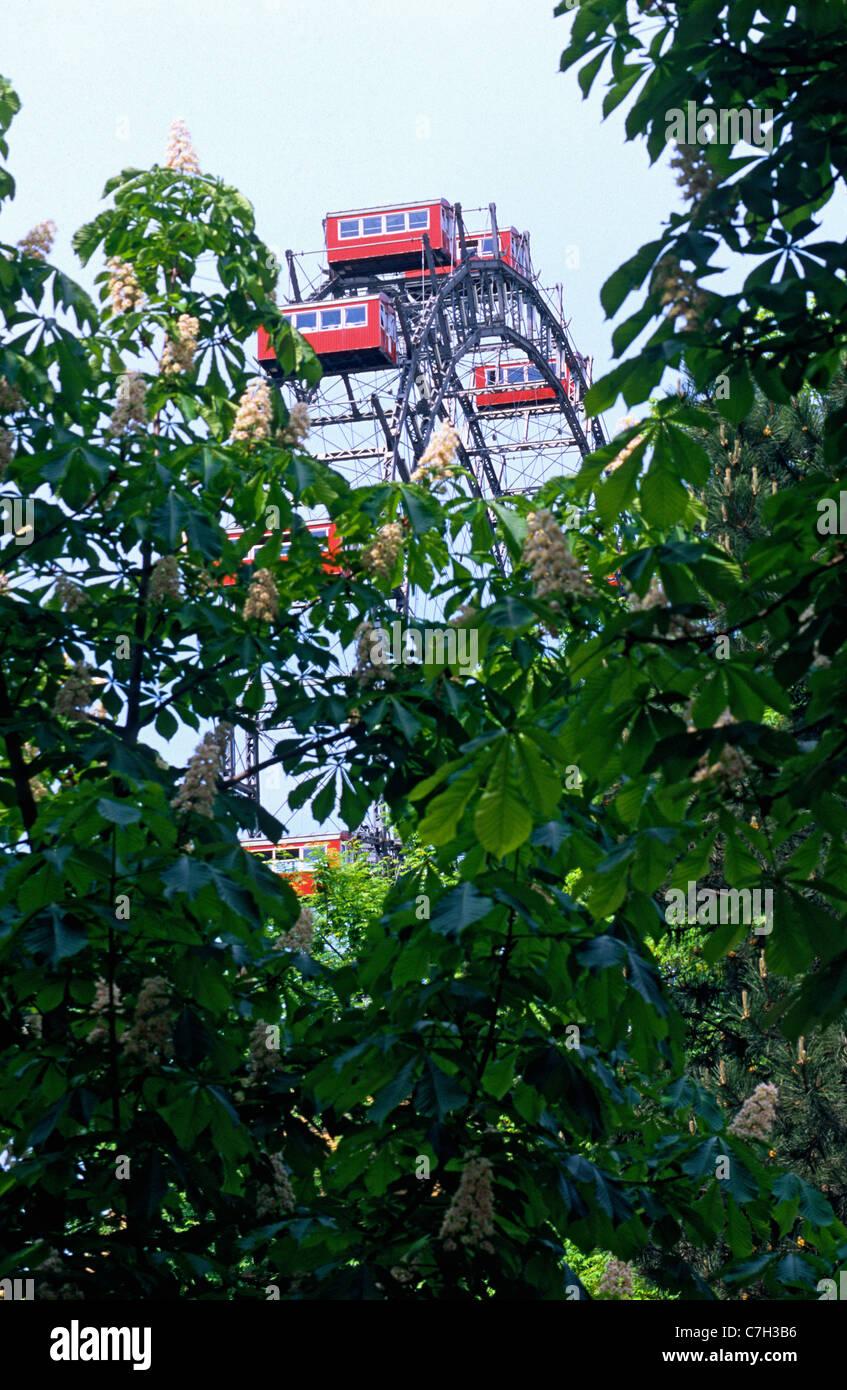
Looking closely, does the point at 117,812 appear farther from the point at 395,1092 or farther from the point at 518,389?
the point at 518,389

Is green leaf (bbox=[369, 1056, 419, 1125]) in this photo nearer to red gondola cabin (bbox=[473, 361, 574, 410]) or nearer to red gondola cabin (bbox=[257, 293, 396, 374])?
red gondola cabin (bbox=[257, 293, 396, 374])

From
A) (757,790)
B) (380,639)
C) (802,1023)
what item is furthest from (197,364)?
(802,1023)

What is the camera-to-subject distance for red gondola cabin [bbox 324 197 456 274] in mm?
42344

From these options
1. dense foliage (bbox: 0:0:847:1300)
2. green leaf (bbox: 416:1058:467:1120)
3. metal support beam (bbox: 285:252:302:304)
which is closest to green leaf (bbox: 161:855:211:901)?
dense foliage (bbox: 0:0:847:1300)

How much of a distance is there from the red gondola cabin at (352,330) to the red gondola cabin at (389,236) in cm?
324

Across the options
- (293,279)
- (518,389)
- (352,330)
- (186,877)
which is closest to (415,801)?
(186,877)

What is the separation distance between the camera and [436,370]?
4003cm

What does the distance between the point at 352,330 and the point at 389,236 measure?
536 centimetres

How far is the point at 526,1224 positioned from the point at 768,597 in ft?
7.10

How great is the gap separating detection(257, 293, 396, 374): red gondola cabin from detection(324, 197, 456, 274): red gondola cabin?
10.6 ft

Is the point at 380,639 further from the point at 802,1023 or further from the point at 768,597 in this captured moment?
the point at 802,1023

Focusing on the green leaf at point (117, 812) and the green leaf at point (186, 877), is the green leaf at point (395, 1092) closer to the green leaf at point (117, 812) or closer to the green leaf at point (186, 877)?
the green leaf at point (186, 877)

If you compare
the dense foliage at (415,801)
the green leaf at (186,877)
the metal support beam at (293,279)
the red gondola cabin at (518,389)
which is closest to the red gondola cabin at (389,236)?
the metal support beam at (293,279)

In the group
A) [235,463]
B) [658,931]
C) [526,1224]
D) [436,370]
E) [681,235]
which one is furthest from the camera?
[436,370]
